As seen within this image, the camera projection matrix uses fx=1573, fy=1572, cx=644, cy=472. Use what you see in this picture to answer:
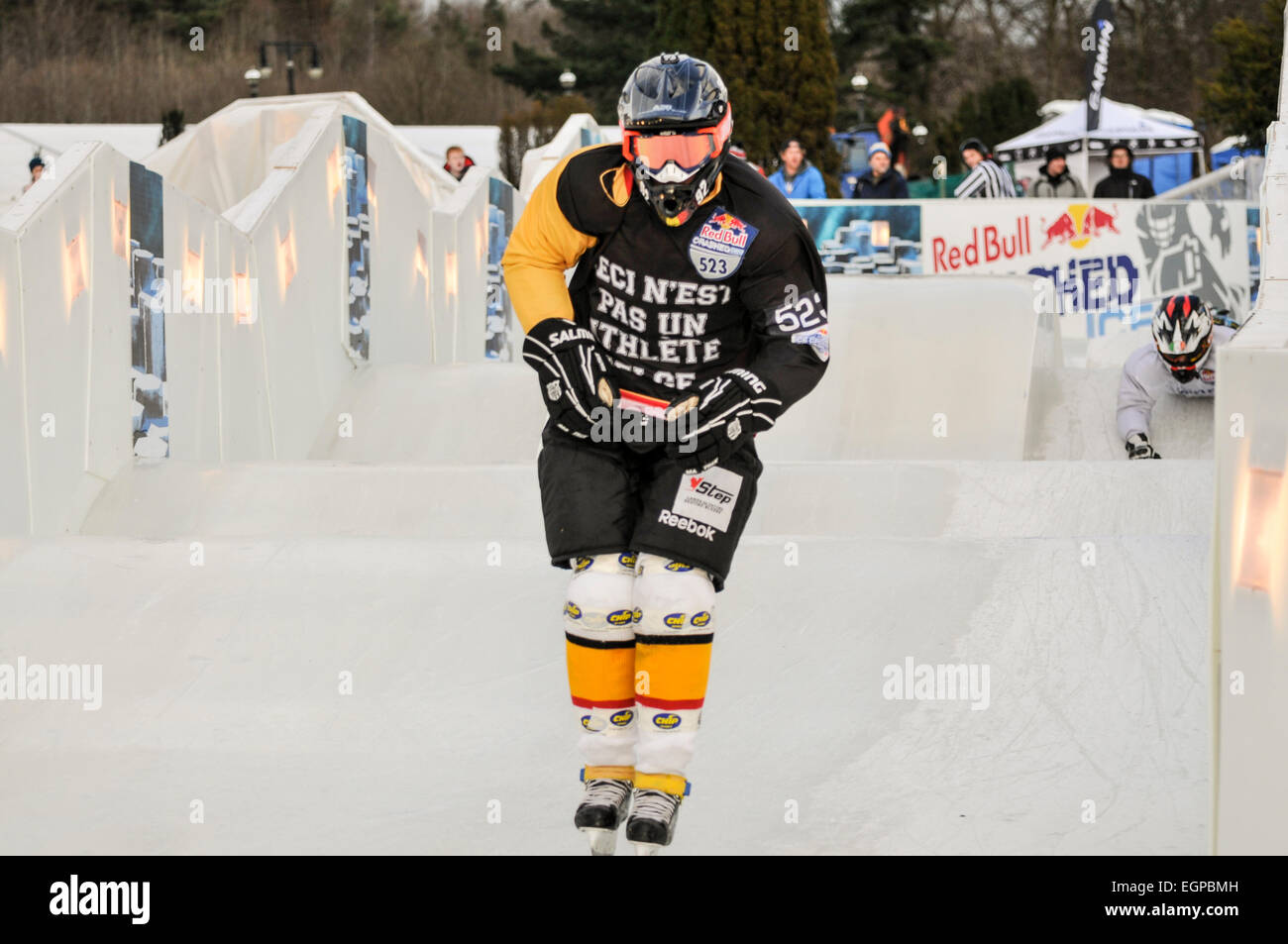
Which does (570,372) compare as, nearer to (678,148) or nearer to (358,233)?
(678,148)

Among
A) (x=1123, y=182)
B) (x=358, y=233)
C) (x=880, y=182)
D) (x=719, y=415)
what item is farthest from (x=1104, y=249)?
(x=719, y=415)

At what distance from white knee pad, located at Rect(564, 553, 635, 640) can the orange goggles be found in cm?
99

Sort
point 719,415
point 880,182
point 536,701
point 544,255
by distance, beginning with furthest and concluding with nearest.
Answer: point 880,182 < point 536,701 < point 544,255 < point 719,415

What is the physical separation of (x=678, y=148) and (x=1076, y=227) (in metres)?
11.8

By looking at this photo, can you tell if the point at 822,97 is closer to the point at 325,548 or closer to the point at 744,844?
the point at 325,548

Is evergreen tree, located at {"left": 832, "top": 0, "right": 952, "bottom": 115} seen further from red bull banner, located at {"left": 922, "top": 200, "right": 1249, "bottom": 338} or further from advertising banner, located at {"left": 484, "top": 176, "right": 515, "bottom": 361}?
advertising banner, located at {"left": 484, "top": 176, "right": 515, "bottom": 361}

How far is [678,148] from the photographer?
3898mm

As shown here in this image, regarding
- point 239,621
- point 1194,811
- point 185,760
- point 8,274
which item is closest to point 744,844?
point 1194,811

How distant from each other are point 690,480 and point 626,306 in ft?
1.66

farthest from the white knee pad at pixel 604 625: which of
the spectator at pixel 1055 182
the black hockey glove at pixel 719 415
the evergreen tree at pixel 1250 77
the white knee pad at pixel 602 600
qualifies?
the evergreen tree at pixel 1250 77

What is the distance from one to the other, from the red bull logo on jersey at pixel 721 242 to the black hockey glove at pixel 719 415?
282 mm

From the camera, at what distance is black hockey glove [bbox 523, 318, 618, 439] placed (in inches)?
157

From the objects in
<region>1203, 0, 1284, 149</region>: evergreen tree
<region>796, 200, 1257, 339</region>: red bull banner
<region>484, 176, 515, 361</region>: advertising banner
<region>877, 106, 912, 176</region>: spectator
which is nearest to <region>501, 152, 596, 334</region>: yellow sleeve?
<region>484, 176, 515, 361</region>: advertising banner

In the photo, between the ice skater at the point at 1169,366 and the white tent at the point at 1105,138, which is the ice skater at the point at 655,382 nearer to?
the ice skater at the point at 1169,366
